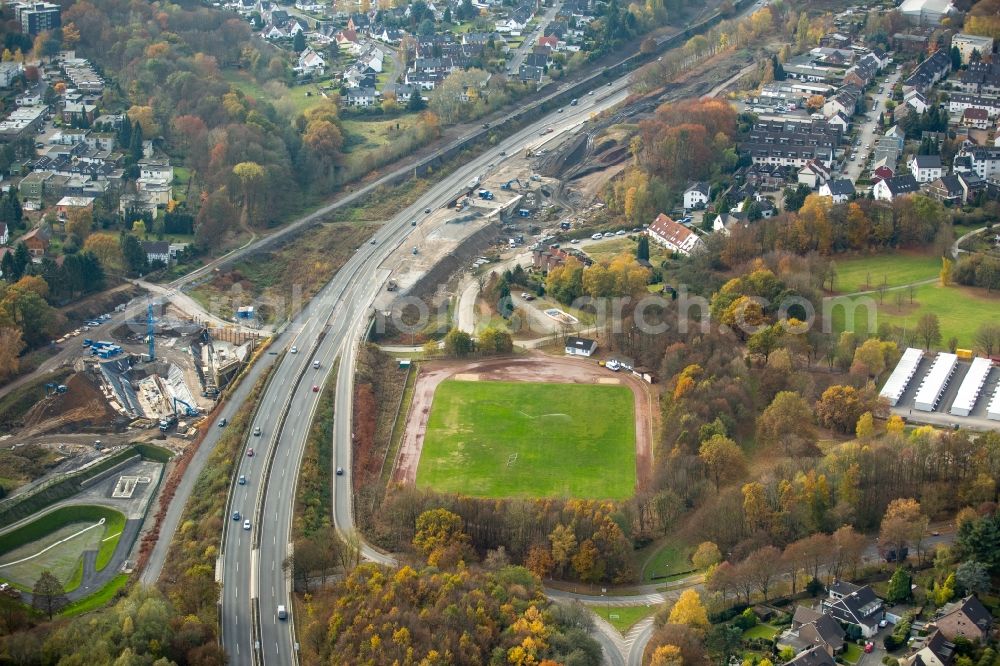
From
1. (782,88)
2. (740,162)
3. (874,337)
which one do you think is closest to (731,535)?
(874,337)

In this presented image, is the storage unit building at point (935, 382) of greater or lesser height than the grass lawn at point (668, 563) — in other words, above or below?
above

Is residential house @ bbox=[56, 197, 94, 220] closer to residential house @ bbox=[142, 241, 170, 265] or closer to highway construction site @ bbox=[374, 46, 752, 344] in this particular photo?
residential house @ bbox=[142, 241, 170, 265]

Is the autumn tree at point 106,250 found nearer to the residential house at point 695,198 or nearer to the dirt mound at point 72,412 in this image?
the dirt mound at point 72,412

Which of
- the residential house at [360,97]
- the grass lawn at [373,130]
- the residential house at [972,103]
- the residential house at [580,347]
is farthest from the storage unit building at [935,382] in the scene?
the residential house at [360,97]

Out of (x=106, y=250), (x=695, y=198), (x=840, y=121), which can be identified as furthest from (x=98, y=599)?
(x=840, y=121)

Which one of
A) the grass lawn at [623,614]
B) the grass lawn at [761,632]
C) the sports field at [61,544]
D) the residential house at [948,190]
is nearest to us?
the grass lawn at [761,632]

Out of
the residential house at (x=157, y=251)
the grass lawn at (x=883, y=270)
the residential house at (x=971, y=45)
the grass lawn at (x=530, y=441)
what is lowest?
the grass lawn at (x=530, y=441)

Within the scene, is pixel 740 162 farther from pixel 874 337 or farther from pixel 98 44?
pixel 98 44
